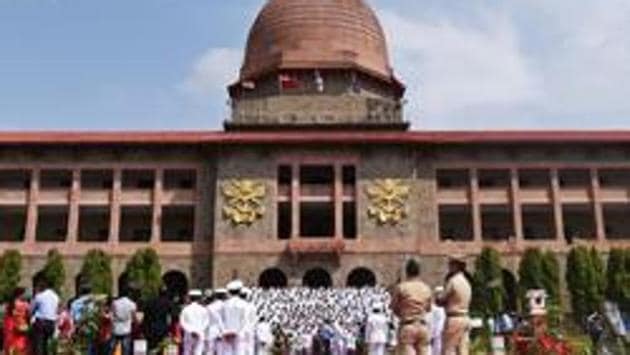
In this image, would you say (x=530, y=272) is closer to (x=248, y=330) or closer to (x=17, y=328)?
(x=248, y=330)

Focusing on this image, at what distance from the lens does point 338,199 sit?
38688 mm

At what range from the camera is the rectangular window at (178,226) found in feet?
136

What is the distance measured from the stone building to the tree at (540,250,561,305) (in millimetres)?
1723

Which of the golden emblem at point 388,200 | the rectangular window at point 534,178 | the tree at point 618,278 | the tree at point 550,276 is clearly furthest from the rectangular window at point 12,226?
the tree at point 618,278

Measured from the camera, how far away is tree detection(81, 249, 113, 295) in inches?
1446

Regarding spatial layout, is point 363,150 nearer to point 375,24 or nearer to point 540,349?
point 375,24

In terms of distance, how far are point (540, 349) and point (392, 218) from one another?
23274 millimetres

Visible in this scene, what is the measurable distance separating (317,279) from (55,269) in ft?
35.6

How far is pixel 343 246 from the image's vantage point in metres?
37.6

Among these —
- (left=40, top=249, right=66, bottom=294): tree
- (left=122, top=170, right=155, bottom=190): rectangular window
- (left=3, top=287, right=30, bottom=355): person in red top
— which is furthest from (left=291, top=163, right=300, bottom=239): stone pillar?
(left=3, top=287, right=30, bottom=355): person in red top

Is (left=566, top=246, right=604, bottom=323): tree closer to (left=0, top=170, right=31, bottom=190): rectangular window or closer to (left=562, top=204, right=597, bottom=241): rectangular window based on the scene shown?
(left=562, top=204, right=597, bottom=241): rectangular window

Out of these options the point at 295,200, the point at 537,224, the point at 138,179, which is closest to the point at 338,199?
the point at 295,200

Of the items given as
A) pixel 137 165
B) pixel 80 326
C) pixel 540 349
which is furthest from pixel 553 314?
pixel 137 165

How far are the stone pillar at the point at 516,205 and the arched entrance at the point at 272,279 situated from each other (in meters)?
10.2
